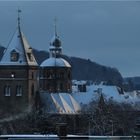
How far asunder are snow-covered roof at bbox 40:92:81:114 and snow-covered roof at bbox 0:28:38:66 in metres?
6.60

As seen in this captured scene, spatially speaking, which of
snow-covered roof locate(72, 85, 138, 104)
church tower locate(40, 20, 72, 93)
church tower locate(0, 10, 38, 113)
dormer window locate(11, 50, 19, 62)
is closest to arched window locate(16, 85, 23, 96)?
church tower locate(0, 10, 38, 113)

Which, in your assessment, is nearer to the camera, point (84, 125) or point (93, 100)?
point (84, 125)

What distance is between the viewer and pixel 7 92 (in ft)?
420

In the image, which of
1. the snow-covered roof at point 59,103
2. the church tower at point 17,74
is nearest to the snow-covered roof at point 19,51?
the church tower at point 17,74

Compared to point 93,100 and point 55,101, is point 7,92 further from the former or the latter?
point 93,100

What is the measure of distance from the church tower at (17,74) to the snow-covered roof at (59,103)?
11.0 feet

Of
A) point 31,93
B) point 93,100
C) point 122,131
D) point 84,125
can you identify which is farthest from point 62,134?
point 93,100

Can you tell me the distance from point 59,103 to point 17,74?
363 inches

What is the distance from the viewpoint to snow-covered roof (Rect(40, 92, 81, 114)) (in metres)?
131

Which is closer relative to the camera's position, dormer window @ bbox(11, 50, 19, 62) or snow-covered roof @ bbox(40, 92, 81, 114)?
dormer window @ bbox(11, 50, 19, 62)

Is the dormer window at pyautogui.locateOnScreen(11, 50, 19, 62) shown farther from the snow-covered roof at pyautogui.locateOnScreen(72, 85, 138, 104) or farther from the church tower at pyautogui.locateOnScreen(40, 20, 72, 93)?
the church tower at pyautogui.locateOnScreen(40, 20, 72, 93)

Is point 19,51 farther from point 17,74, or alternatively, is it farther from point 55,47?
point 55,47

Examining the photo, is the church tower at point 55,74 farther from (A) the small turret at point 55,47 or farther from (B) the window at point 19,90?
(B) the window at point 19,90

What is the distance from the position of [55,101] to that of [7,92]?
27.4 feet
